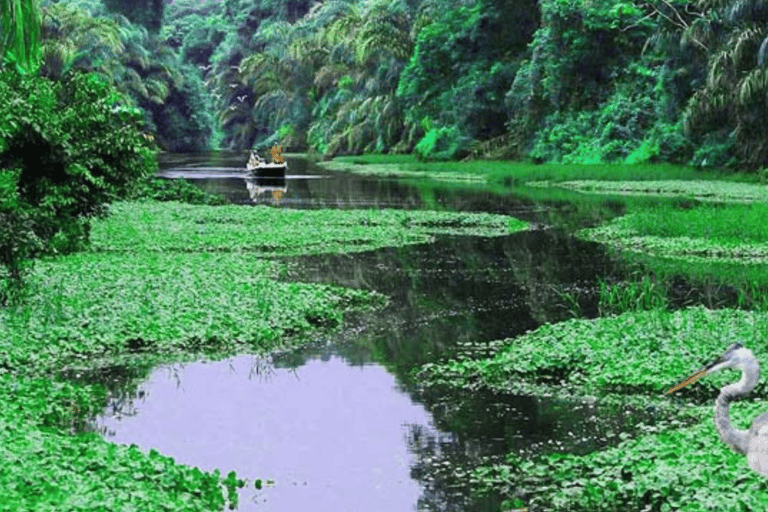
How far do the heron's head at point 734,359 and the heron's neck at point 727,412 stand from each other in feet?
0.19

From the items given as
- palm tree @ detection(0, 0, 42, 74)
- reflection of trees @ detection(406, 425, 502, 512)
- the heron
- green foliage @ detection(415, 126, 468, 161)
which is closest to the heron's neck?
the heron

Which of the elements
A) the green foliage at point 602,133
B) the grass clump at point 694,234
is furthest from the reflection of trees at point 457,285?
the green foliage at point 602,133

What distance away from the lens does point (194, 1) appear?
16725 centimetres

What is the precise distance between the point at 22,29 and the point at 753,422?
9.58m

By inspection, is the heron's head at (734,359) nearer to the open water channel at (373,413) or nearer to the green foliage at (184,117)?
the open water channel at (373,413)

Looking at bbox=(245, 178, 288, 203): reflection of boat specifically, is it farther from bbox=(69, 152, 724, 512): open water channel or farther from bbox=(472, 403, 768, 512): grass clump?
bbox=(472, 403, 768, 512): grass clump

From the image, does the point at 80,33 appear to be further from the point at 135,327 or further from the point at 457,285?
the point at 135,327

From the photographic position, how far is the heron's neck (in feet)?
32.1

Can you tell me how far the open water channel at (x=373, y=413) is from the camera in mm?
11586

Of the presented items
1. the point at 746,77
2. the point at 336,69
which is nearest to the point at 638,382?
the point at 746,77

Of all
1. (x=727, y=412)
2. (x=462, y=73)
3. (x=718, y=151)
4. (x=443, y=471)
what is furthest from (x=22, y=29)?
(x=462, y=73)

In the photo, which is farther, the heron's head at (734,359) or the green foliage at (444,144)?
the green foliage at (444,144)

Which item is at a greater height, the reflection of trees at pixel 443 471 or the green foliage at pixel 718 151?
the reflection of trees at pixel 443 471

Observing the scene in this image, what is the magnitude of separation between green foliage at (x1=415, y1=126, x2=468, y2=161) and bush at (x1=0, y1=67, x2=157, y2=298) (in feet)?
159
